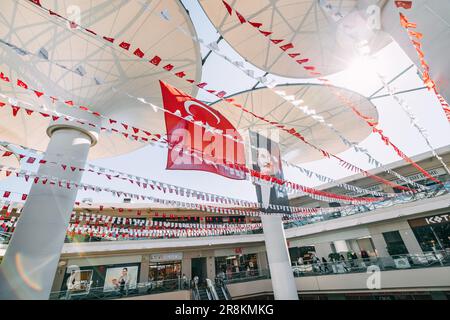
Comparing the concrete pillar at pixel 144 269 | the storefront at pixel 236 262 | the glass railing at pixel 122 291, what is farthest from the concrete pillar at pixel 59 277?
the storefront at pixel 236 262

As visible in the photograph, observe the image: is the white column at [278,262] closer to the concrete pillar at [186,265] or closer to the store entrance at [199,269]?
the concrete pillar at [186,265]

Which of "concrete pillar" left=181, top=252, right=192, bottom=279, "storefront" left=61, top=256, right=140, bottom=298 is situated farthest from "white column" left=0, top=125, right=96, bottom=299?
"concrete pillar" left=181, top=252, right=192, bottom=279

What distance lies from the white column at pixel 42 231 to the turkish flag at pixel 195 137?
389cm

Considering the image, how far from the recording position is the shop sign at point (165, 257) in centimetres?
1872

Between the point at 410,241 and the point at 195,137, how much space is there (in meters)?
17.1

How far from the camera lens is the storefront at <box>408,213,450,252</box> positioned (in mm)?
13956

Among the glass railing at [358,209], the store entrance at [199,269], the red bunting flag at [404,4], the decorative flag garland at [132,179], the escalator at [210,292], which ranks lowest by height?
the escalator at [210,292]

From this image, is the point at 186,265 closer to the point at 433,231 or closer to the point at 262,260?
the point at 262,260

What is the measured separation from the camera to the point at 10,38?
22.0 ft

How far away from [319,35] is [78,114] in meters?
8.78

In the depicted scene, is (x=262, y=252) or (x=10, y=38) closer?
(x=10, y=38)
